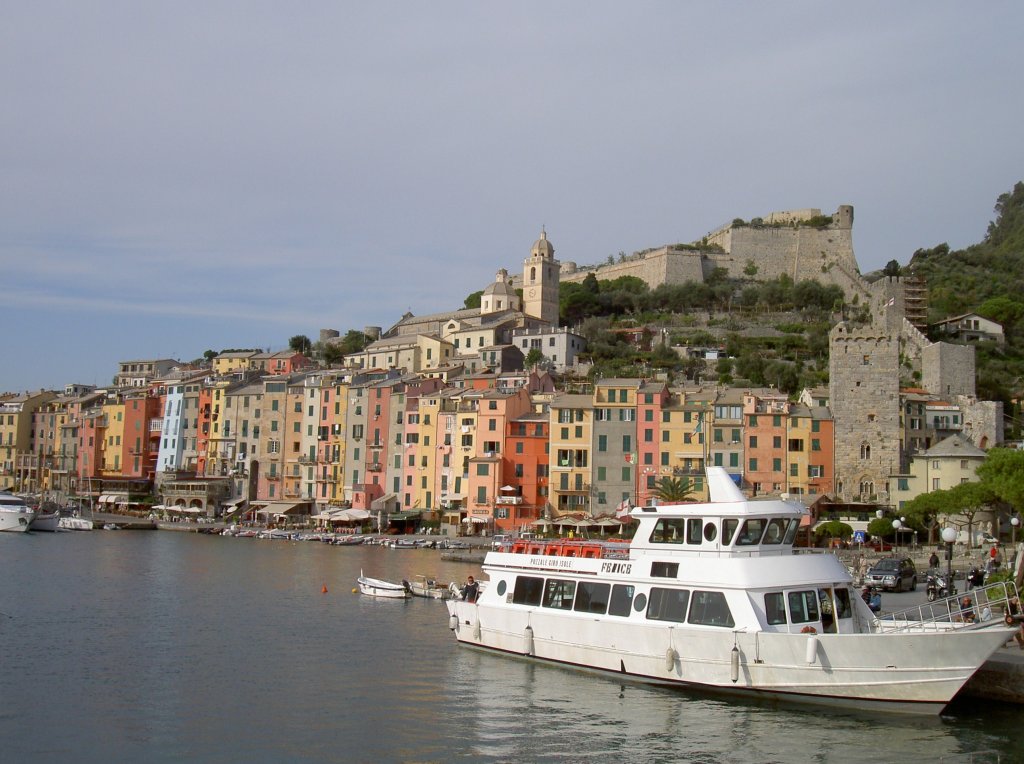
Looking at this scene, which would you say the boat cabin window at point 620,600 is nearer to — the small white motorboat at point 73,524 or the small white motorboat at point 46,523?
the small white motorboat at point 46,523

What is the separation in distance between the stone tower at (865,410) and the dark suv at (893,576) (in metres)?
24.7

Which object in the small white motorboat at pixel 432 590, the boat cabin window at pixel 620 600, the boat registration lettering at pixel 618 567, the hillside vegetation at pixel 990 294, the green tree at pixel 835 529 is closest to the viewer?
the boat cabin window at pixel 620 600

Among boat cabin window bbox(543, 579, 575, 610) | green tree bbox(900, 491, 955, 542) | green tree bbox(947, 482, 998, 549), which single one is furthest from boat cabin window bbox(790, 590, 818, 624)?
green tree bbox(900, 491, 955, 542)

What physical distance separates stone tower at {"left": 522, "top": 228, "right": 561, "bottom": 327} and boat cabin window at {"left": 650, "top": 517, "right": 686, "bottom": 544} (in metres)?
90.0

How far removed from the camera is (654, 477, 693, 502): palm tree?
179 ft

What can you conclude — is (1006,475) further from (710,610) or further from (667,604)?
(710,610)

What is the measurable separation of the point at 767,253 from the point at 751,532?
319 ft

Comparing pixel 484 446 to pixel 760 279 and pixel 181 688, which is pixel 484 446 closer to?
pixel 181 688

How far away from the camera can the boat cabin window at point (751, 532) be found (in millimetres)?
23391

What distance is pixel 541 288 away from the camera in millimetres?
115938

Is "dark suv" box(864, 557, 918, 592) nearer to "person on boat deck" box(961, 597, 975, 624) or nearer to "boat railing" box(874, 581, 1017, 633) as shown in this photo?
"person on boat deck" box(961, 597, 975, 624)

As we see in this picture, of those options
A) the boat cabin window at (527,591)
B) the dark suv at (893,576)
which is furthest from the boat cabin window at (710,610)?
the dark suv at (893,576)

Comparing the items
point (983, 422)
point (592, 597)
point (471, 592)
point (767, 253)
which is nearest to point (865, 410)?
point (983, 422)

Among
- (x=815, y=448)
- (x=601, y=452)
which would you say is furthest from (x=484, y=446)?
(x=815, y=448)
